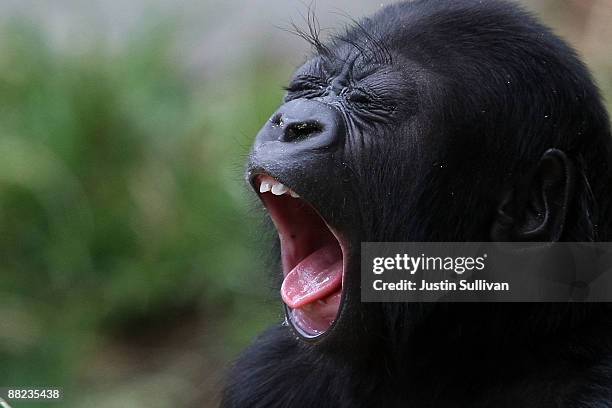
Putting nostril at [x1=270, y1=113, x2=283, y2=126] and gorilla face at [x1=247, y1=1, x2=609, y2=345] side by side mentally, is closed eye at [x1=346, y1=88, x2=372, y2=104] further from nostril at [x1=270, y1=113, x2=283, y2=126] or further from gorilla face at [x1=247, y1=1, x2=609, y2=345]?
nostril at [x1=270, y1=113, x2=283, y2=126]

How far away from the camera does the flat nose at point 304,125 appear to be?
328 cm

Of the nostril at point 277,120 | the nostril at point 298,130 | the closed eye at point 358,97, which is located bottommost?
the nostril at point 298,130

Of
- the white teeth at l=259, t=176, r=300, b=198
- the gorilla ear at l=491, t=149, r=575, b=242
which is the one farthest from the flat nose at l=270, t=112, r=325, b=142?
the gorilla ear at l=491, t=149, r=575, b=242

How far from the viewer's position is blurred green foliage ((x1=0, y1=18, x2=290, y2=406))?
6469mm

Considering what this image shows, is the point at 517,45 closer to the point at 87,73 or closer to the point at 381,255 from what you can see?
the point at 381,255

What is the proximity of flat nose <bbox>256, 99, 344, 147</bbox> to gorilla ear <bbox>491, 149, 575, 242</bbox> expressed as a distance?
62cm

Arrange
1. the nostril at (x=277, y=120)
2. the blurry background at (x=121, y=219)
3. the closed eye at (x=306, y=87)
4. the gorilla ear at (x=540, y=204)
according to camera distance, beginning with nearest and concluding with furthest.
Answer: the gorilla ear at (x=540, y=204), the nostril at (x=277, y=120), the closed eye at (x=306, y=87), the blurry background at (x=121, y=219)

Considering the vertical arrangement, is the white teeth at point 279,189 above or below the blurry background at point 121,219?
above

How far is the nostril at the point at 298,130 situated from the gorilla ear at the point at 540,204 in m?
0.67

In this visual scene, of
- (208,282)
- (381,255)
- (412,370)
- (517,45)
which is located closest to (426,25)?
(517,45)

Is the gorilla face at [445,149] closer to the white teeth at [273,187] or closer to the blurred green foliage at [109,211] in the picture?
the white teeth at [273,187]

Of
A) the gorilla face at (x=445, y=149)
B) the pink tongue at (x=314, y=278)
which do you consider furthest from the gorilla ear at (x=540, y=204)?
the pink tongue at (x=314, y=278)

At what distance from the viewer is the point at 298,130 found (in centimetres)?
330

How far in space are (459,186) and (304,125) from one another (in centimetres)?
55
